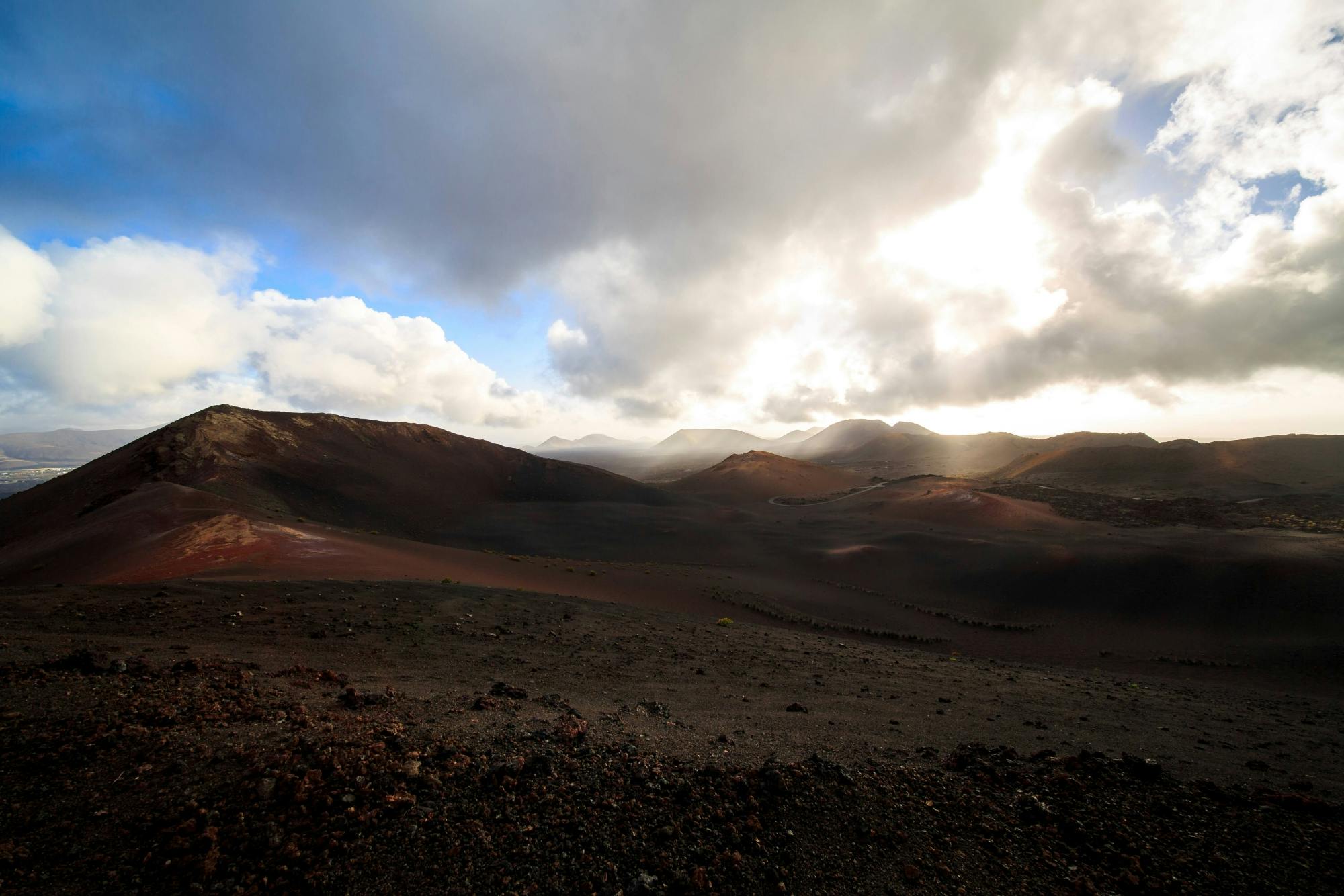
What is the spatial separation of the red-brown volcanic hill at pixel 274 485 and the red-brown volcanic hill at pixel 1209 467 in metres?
63.6

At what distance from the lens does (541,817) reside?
3.87 metres

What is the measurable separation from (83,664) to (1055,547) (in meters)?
40.2

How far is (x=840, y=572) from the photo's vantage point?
33094 millimetres

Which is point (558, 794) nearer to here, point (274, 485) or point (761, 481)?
point (274, 485)

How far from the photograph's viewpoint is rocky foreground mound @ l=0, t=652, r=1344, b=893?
3260 mm

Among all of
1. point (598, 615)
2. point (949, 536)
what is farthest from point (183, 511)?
point (949, 536)

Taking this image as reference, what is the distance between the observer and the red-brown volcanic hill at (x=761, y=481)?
78.9m

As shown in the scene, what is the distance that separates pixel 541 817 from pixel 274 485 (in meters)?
44.8

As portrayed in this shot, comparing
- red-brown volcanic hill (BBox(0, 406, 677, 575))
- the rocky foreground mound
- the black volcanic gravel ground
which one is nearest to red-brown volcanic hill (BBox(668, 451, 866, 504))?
red-brown volcanic hill (BBox(0, 406, 677, 575))

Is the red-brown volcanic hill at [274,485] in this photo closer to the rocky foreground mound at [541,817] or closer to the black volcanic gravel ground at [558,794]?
the black volcanic gravel ground at [558,794]

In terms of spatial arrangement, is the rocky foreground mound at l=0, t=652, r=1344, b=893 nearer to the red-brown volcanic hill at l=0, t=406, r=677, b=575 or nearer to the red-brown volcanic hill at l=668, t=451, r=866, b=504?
the red-brown volcanic hill at l=0, t=406, r=677, b=575

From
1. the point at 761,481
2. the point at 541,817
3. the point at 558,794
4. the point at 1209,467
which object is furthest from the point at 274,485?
the point at 1209,467

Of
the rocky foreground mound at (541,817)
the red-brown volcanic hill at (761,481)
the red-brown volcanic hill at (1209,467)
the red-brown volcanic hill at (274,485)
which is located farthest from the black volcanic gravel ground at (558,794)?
the red-brown volcanic hill at (1209,467)

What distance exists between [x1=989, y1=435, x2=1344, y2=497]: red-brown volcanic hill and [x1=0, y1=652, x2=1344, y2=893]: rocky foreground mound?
78519mm
